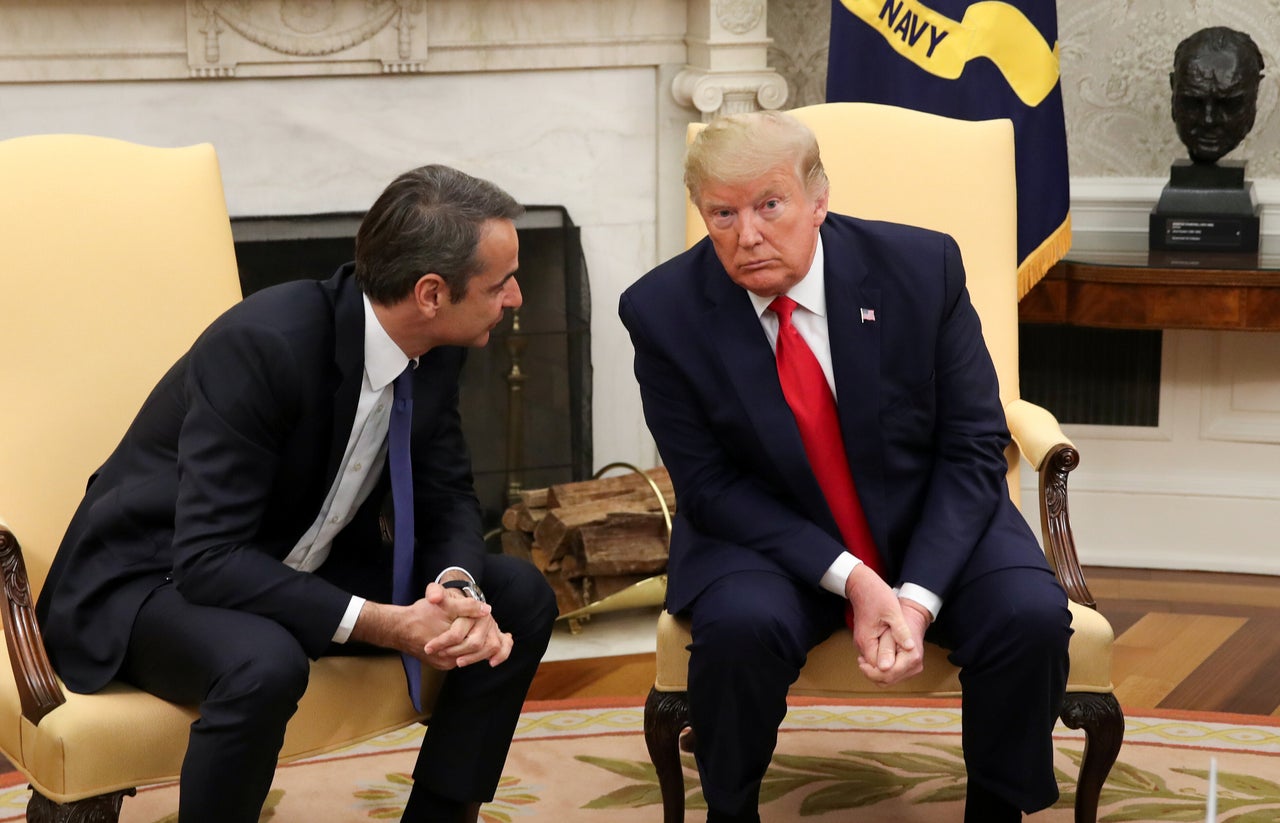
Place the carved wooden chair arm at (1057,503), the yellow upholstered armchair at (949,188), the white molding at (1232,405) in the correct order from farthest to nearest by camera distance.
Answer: the white molding at (1232,405)
the yellow upholstered armchair at (949,188)
the carved wooden chair arm at (1057,503)

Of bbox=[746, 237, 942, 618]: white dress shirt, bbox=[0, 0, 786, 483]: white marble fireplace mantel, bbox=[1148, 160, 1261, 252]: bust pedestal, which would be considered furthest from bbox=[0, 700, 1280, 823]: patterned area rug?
bbox=[0, 0, 786, 483]: white marble fireplace mantel

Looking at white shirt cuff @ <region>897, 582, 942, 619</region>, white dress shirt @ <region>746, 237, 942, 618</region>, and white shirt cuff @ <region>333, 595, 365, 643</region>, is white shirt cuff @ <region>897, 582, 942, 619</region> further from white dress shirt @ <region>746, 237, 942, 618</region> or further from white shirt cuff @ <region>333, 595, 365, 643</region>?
white shirt cuff @ <region>333, 595, 365, 643</region>

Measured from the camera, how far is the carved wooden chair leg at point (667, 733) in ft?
7.66

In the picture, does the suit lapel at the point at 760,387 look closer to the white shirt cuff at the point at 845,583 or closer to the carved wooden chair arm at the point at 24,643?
the white shirt cuff at the point at 845,583

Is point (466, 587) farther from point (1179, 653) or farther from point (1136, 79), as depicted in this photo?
point (1136, 79)

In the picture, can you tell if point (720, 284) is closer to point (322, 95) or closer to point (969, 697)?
point (969, 697)

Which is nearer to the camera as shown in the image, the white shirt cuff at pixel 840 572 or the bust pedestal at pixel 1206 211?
the white shirt cuff at pixel 840 572

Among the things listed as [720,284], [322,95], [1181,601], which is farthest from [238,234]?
[1181,601]

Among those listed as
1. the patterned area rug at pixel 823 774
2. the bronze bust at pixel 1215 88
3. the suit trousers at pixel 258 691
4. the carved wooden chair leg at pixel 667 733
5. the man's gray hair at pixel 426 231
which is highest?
the bronze bust at pixel 1215 88

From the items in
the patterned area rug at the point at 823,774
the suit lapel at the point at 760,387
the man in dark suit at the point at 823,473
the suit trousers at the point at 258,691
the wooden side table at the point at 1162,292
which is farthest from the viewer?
the wooden side table at the point at 1162,292

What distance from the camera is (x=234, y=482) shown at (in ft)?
6.73

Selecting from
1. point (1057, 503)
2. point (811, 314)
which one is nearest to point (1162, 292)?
point (1057, 503)

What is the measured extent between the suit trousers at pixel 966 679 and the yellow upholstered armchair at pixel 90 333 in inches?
17.1

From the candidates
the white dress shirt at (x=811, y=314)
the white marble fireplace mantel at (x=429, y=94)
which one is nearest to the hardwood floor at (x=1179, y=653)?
the white marble fireplace mantel at (x=429, y=94)
